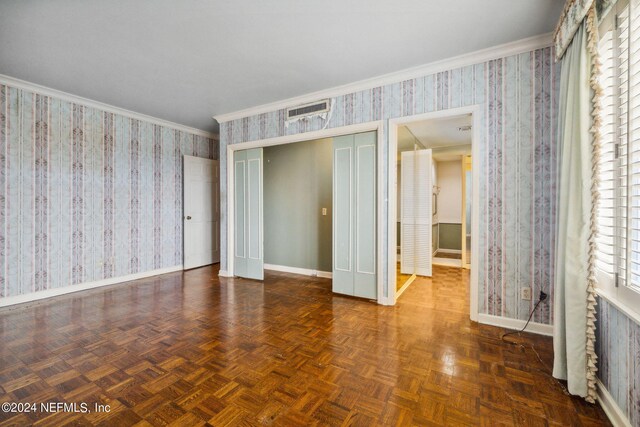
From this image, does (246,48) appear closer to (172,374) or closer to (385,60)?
(385,60)

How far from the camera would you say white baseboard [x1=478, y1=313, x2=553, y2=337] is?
2.67 metres

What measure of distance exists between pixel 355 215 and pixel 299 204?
1.78 m

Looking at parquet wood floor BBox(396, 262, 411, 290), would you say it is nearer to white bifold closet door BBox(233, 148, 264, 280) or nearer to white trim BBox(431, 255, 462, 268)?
white trim BBox(431, 255, 462, 268)

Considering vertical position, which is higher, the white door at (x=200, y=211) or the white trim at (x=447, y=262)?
the white door at (x=200, y=211)

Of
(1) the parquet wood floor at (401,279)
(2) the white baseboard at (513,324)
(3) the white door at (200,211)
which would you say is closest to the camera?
(2) the white baseboard at (513,324)

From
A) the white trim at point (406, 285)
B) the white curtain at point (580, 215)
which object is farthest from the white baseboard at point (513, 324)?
the white trim at point (406, 285)

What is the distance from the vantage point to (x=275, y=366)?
215 centimetres

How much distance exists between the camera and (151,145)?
5.07 m

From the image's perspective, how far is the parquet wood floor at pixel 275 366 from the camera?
65.3 inches

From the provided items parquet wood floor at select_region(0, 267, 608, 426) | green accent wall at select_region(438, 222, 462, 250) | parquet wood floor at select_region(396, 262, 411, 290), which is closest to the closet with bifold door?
parquet wood floor at select_region(0, 267, 608, 426)

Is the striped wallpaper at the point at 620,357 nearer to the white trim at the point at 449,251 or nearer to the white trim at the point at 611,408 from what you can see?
the white trim at the point at 611,408

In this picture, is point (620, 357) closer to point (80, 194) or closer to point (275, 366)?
point (275, 366)

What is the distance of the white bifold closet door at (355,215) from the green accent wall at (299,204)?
42.7 inches

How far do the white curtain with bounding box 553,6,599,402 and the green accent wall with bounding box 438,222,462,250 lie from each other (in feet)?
18.5
